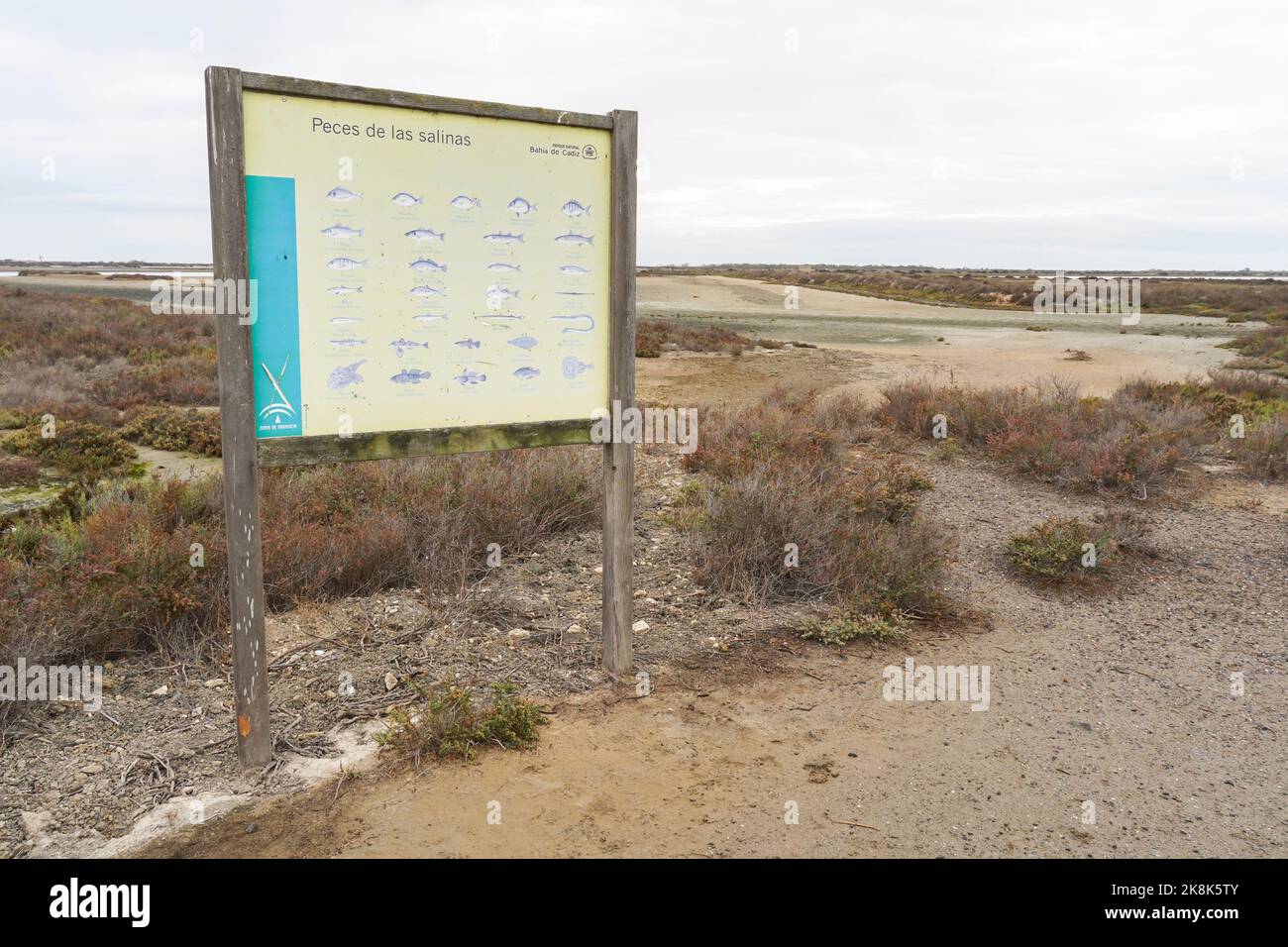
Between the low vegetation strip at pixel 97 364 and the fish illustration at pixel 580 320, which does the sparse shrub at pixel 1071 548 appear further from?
the low vegetation strip at pixel 97 364

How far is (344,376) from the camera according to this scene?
158 inches

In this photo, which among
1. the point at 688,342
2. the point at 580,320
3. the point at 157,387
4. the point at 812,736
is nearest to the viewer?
the point at 812,736

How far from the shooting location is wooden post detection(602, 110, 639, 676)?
4.62 metres

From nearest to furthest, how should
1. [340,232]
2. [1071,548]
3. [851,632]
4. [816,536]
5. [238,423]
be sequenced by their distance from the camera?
1. [238,423]
2. [340,232]
3. [851,632]
4. [816,536]
5. [1071,548]

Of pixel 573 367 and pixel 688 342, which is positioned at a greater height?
pixel 688 342

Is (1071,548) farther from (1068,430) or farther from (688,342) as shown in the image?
(688,342)

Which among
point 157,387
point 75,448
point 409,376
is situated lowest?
point 75,448

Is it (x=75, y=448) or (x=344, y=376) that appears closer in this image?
(x=344, y=376)

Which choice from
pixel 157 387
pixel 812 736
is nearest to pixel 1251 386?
pixel 812 736

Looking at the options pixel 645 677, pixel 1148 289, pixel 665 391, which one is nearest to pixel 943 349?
pixel 665 391

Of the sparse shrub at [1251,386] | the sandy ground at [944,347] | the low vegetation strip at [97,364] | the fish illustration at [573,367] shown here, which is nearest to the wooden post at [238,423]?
the fish illustration at [573,367]

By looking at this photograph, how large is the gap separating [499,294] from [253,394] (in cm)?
124

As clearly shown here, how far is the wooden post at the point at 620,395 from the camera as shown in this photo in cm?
462
